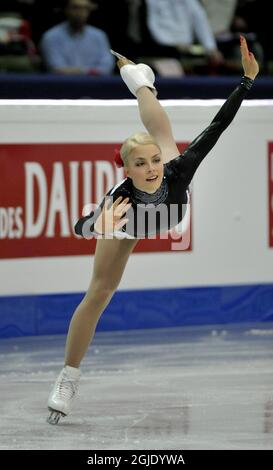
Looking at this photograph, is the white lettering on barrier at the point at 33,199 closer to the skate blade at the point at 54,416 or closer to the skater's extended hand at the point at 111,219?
the skate blade at the point at 54,416

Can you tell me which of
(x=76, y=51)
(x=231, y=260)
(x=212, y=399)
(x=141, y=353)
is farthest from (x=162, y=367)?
(x=76, y=51)

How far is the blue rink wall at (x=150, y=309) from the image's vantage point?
8250 mm

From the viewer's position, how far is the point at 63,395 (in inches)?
232

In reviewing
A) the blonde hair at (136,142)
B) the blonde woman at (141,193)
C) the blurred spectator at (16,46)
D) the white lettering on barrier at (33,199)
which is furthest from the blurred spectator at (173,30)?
the blonde hair at (136,142)

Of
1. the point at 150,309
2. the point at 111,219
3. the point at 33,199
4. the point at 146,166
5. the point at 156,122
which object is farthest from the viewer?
the point at 150,309

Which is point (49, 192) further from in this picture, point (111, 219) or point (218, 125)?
point (111, 219)

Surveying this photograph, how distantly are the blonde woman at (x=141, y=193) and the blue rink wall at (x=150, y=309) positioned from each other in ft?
7.70

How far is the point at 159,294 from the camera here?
8.55 meters

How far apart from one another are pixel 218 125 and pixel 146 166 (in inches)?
17.6

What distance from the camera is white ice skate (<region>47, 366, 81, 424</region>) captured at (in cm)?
584

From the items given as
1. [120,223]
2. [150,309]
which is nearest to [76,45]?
[150,309]

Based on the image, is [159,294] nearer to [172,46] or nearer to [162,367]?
[162,367]

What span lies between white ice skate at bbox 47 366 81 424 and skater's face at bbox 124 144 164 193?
0.99m

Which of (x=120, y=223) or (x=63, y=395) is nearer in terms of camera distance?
(x=120, y=223)
